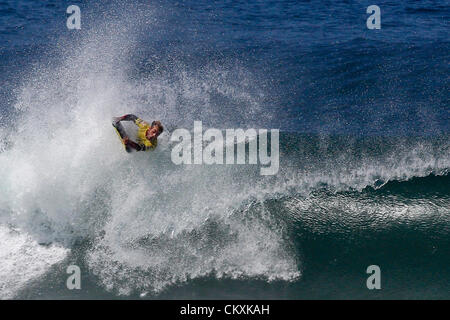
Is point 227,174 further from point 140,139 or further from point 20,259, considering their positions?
point 20,259

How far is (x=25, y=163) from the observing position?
14867 millimetres

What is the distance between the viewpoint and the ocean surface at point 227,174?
12422 mm

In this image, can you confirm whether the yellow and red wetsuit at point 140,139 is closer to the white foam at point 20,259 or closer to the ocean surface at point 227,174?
the ocean surface at point 227,174

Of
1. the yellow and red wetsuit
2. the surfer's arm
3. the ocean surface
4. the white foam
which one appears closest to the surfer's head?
the yellow and red wetsuit

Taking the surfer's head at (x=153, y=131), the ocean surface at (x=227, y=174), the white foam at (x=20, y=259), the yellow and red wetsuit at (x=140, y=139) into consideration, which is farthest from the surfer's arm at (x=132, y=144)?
the white foam at (x=20, y=259)

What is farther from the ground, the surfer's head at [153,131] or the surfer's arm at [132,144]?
the surfer's head at [153,131]

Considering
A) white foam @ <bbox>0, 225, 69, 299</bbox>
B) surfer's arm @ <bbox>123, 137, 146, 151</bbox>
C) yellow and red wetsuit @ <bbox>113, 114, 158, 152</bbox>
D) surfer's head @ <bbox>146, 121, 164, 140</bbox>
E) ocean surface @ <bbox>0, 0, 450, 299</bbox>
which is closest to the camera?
white foam @ <bbox>0, 225, 69, 299</bbox>

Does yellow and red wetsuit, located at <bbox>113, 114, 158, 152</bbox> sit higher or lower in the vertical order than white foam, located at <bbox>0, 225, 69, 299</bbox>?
higher

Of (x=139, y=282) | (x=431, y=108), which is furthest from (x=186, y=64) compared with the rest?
(x=139, y=282)

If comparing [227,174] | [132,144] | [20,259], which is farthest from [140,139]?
[20,259]

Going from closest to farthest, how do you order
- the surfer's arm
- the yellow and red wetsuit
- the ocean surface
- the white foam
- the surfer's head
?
1. the white foam
2. the ocean surface
3. the surfer's head
4. the surfer's arm
5. the yellow and red wetsuit

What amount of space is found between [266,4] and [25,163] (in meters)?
19.9

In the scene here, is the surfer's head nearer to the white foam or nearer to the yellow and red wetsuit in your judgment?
the yellow and red wetsuit

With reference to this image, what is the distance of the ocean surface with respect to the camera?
12.4 meters
